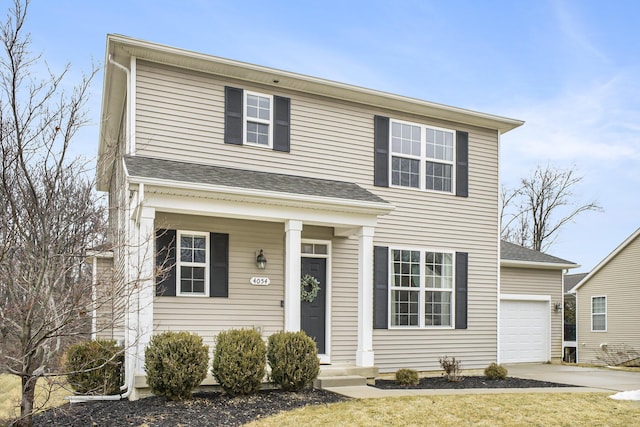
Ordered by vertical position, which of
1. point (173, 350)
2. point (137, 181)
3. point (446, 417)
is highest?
point (137, 181)

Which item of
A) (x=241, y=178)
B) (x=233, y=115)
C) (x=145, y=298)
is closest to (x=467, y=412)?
(x=145, y=298)

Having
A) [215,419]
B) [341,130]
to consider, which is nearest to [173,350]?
[215,419]

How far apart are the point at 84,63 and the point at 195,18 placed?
5.14 meters

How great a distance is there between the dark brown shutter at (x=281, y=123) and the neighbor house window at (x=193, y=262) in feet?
7.61

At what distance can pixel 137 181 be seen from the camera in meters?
9.22

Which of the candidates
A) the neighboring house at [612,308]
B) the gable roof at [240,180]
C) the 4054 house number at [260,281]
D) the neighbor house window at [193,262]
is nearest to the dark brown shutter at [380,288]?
the gable roof at [240,180]

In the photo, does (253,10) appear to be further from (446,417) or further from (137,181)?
(446,417)

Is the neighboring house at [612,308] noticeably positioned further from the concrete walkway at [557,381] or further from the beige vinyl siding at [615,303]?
the concrete walkway at [557,381]

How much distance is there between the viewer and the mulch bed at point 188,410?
8.19 m

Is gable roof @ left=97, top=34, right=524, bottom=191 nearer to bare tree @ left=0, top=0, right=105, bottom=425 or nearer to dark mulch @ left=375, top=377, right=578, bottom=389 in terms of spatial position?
bare tree @ left=0, top=0, right=105, bottom=425

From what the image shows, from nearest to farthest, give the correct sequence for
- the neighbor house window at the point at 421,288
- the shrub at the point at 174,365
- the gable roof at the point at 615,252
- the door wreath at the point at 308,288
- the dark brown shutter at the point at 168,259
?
the shrub at the point at 174,365 < the dark brown shutter at the point at 168,259 < the door wreath at the point at 308,288 < the neighbor house window at the point at 421,288 < the gable roof at the point at 615,252

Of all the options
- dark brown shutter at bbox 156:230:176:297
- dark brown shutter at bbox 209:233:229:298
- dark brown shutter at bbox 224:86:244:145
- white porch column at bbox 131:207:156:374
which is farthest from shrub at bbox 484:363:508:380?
white porch column at bbox 131:207:156:374

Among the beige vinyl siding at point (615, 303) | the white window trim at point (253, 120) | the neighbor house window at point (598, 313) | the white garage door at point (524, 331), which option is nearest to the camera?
the white window trim at point (253, 120)

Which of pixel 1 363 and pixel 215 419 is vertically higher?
pixel 1 363
